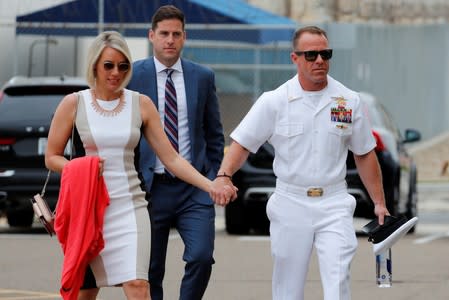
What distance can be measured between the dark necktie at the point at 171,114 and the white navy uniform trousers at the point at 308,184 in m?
0.81

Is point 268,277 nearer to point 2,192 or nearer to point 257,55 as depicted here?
point 2,192

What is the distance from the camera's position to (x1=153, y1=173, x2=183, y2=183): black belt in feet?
28.1

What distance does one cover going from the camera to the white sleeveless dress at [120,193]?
7277 millimetres

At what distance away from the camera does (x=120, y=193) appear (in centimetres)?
734

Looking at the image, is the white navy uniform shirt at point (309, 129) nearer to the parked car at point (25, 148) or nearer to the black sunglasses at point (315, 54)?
the black sunglasses at point (315, 54)

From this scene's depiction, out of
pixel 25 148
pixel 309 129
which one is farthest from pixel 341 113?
pixel 25 148

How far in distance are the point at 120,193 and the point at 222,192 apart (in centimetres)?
71

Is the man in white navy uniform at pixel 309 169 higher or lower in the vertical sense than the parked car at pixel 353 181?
higher

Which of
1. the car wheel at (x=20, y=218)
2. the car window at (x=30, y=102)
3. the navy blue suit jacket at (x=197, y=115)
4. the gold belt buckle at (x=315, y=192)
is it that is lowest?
the car wheel at (x=20, y=218)

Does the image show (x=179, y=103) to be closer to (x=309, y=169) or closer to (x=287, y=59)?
(x=309, y=169)

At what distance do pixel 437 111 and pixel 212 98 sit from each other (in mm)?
23340

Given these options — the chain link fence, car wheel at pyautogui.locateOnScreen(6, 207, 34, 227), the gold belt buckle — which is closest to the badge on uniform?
the gold belt buckle

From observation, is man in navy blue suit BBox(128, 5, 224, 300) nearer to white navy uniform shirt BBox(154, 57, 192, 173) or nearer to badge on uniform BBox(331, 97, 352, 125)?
white navy uniform shirt BBox(154, 57, 192, 173)

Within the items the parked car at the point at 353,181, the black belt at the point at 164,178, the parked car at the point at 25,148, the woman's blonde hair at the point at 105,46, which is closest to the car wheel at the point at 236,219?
the parked car at the point at 353,181
